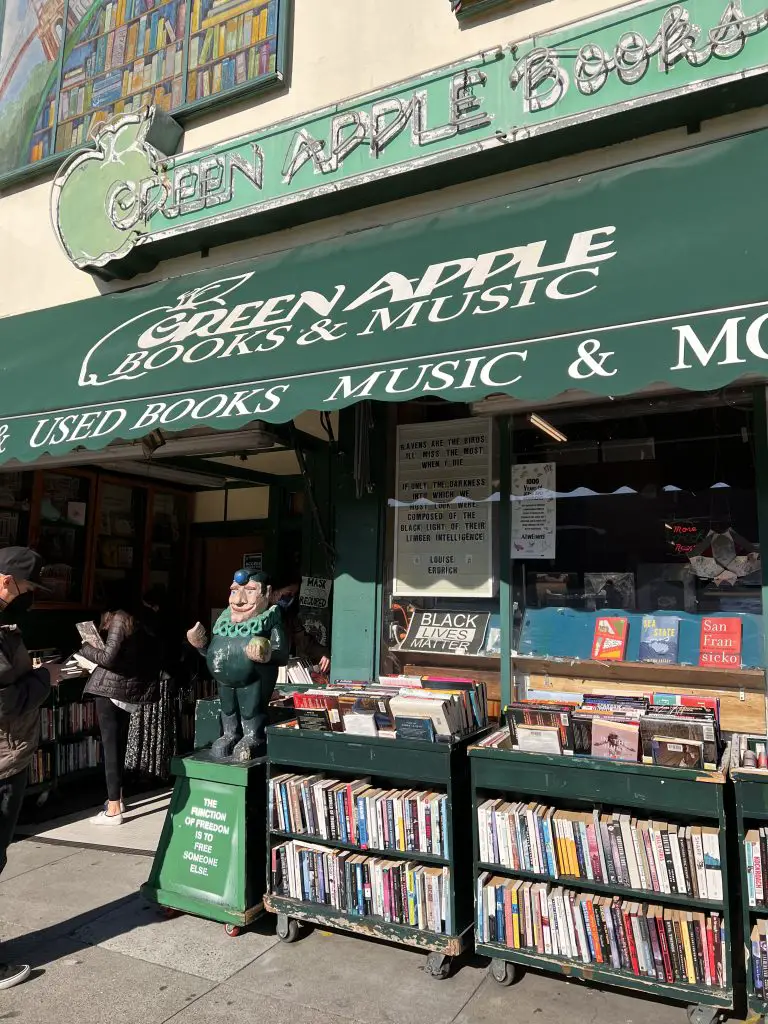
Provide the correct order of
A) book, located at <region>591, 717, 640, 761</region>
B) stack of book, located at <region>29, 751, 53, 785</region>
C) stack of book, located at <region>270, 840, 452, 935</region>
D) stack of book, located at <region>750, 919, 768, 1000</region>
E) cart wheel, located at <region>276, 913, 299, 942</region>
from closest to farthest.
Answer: stack of book, located at <region>750, 919, 768, 1000</region>
book, located at <region>591, 717, 640, 761</region>
stack of book, located at <region>270, 840, 452, 935</region>
cart wheel, located at <region>276, 913, 299, 942</region>
stack of book, located at <region>29, 751, 53, 785</region>

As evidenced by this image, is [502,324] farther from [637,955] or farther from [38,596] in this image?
[38,596]

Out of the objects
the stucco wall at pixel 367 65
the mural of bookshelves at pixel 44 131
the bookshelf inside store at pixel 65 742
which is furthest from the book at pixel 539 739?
the mural of bookshelves at pixel 44 131

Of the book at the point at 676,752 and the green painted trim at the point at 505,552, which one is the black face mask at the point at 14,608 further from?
the book at the point at 676,752

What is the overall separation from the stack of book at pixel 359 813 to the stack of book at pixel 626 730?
1.90 feet

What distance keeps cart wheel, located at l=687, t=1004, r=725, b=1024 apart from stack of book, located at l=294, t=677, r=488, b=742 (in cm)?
147

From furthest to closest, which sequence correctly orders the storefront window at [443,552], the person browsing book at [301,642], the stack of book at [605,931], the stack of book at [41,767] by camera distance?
the stack of book at [41,767] < the person browsing book at [301,642] < the storefront window at [443,552] < the stack of book at [605,931]

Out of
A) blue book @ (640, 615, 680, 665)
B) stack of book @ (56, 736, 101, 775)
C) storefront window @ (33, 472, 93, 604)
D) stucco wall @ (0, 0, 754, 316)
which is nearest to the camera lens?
blue book @ (640, 615, 680, 665)

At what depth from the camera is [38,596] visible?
723 cm

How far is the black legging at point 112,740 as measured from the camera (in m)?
6.07

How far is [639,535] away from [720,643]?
745 mm

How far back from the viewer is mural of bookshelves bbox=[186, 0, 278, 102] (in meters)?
6.02

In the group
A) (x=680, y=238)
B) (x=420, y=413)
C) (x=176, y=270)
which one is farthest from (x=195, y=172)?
(x=680, y=238)

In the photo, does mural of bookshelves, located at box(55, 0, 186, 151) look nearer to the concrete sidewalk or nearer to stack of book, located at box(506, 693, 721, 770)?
stack of book, located at box(506, 693, 721, 770)

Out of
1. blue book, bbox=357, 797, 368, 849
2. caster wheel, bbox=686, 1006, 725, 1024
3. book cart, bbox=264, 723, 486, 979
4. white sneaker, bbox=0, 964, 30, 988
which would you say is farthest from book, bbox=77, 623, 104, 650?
caster wheel, bbox=686, 1006, 725, 1024
